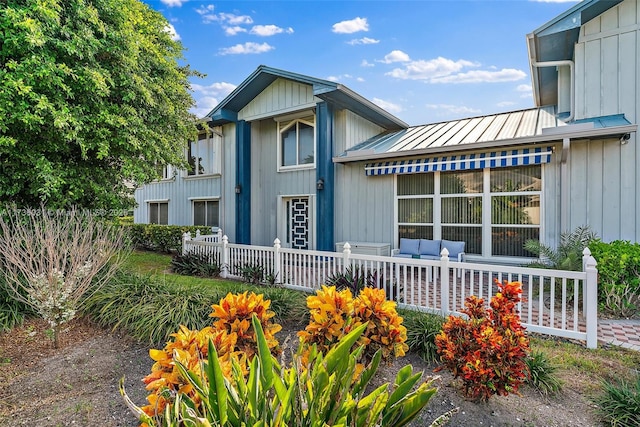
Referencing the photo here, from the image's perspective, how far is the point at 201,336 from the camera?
7.19 ft

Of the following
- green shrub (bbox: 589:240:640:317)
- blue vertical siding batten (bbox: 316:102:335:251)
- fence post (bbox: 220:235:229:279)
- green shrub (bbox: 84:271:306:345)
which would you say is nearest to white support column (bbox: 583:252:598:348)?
green shrub (bbox: 589:240:640:317)

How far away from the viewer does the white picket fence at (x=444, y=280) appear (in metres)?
4.55

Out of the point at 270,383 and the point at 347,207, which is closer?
the point at 270,383

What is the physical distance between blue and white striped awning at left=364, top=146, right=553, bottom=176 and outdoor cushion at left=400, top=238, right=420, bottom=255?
186 centimetres

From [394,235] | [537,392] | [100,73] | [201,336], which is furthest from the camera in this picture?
[394,235]

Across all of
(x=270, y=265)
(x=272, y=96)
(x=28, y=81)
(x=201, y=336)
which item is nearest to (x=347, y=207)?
(x=270, y=265)

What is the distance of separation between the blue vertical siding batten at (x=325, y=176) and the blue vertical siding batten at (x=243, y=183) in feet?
9.98

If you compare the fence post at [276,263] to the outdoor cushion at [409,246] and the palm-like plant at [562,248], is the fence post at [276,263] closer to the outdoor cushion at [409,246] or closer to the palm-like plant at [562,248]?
the outdoor cushion at [409,246]

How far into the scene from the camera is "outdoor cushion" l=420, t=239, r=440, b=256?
341 inches

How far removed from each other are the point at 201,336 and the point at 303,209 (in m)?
9.44

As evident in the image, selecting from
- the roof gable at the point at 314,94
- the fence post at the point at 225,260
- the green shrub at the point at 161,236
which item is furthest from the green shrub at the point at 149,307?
the green shrub at the point at 161,236

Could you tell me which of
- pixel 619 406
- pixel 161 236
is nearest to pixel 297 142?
pixel 161 236

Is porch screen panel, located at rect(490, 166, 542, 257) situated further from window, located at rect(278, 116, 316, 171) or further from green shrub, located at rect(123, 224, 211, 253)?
green shrub, located at rect(123, 224, 211, 253)

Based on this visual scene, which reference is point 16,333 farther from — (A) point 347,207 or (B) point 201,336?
(A) point 347,207
